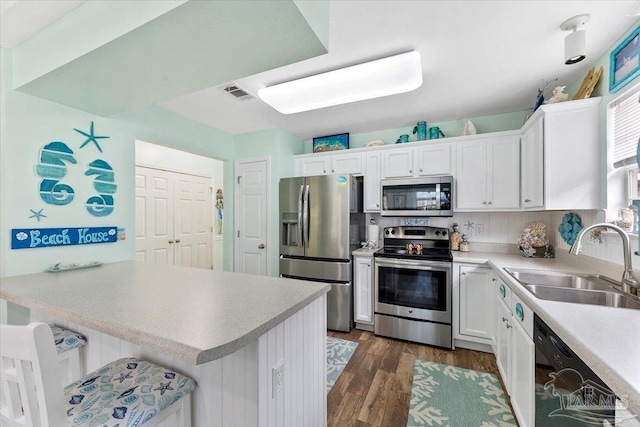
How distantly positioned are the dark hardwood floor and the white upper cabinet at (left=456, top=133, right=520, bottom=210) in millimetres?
1502

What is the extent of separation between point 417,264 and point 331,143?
1.92 meters

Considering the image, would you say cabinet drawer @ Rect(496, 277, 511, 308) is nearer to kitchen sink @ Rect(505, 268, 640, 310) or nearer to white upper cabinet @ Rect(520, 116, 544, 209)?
kitchen sink @ Rect(505, 268, 640, 310)

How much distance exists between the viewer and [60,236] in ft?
5.97

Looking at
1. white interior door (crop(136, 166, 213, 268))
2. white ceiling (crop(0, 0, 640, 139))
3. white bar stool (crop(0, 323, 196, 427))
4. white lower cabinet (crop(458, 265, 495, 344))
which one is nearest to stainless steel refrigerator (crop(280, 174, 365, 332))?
white ceiling (crop(0, 0, 640, 139))

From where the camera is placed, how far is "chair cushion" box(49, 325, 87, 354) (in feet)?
4.20

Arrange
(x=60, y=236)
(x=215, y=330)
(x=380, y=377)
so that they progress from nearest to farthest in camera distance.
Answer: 1. (x=215, y=330)
2. (x=60, y=236)
3. (x=380, y=377)

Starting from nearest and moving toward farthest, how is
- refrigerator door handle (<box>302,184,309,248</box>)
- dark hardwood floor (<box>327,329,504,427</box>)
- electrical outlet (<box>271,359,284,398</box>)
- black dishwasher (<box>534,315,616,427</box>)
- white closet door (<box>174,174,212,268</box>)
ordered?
black dishwasher (<box>534,315,616,427</box>) < electrical outlet (<box>271,359,284,398</box>) < dark hardwood floor (<box>327,329,504,427</box>) < refrigerator door handle (<box>302,184,309,248</box>) < white closet door (<box>174,174,212,268</box>)

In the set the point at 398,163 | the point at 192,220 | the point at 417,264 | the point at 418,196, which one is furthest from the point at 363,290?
the point at 192,220

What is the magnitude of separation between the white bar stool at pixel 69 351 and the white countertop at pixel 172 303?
0.25 meters

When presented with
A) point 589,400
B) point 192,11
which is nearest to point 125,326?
point 192,11

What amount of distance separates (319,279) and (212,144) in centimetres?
212

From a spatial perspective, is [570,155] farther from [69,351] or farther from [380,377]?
[69,351]

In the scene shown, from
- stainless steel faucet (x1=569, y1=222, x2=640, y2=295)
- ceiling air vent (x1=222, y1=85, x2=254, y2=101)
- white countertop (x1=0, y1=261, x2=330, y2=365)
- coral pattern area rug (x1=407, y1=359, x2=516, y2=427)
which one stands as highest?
ceiling air vent (x1=222, y1=85, x2=254, y2=101)

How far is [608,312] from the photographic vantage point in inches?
43.1
